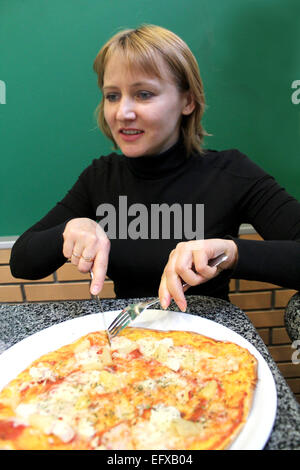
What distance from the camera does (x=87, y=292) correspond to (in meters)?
1.61

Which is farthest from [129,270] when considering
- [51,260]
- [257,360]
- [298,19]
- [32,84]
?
[298,19]

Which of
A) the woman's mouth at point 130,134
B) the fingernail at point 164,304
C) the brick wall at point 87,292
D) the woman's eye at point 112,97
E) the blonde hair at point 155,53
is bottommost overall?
the brick wall at point 87,292

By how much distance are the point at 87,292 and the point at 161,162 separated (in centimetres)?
72

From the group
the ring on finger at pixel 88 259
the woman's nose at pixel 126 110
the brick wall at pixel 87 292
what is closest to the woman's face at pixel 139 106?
the woman's nose at pixel 126 110

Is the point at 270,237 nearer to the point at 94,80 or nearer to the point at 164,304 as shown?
the point at 164,304

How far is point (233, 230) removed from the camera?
1226 mm

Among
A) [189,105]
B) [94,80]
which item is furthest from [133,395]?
[94,80]

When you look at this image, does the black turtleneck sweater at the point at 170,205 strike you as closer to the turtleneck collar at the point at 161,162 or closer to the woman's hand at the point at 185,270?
the turtleneck collar at the point at 161,162

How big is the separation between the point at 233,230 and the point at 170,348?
0.58 m

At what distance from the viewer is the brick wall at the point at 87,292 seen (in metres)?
1.59

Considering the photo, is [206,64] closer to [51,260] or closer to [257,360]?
[51,260]

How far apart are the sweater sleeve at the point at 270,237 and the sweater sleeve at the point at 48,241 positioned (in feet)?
1.72

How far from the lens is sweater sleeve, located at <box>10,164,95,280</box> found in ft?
3.52

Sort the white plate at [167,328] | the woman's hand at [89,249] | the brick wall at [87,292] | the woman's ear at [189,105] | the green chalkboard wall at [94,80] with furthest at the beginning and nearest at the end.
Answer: the brick wall at [87,292]
the green chalkboard wall at [94,80]
the woman's ear at [189,105]
the woman's hand at [89,249]
the white plate at [167,328]
